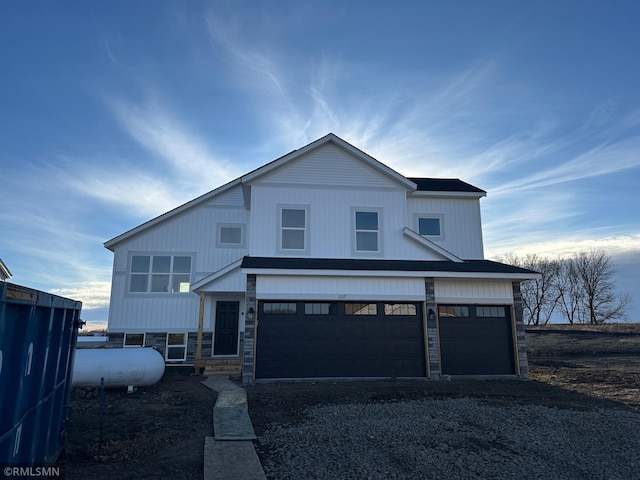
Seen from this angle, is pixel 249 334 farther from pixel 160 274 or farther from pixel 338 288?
pixel 160 274

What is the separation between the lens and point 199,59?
1298 cm

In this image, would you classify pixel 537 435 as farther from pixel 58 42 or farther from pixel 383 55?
pixel 58 42

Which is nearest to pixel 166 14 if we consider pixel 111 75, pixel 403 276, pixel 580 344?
pixel 111 75

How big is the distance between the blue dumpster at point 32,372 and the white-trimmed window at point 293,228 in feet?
30.3

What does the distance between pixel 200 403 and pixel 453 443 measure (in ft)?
20.3

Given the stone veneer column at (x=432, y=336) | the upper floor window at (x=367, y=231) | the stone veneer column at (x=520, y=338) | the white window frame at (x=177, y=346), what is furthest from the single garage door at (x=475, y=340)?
the white window frame at (x=177, y=346)

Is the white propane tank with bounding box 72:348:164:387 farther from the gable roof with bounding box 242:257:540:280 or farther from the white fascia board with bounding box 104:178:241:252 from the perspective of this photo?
the white fascia board with bounding box 104:178:241:252

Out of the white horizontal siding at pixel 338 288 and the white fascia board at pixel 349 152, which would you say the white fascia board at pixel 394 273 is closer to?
the white horizontal siding at pixel 338 288

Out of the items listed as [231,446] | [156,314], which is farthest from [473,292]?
[156,314]

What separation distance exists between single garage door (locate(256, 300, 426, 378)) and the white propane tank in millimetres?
3319

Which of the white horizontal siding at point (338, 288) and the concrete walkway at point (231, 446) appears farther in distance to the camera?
the white horizontal siding at point (338, 288)

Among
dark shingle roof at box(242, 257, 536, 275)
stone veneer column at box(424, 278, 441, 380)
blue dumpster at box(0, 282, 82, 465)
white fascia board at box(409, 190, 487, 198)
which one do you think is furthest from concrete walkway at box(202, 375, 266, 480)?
white fascia board at box(409, 190, 487, 198)

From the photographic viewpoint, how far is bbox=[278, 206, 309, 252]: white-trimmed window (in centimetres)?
1459

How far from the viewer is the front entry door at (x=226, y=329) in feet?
54.5
